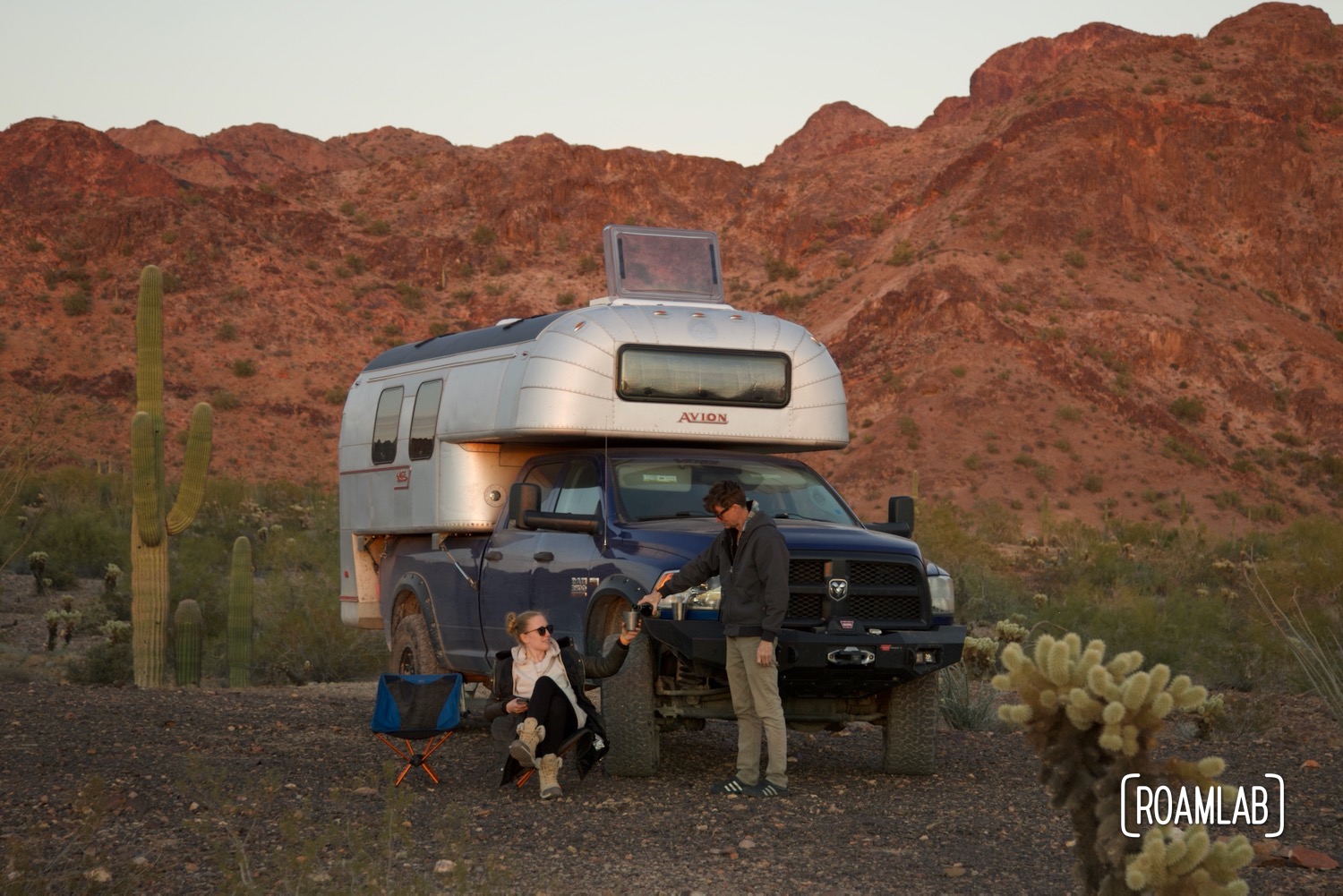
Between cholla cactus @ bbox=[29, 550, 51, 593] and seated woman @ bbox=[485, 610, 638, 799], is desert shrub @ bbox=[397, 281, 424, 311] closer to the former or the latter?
cholla cactus @ bbox=[29, 550, 51, 593]

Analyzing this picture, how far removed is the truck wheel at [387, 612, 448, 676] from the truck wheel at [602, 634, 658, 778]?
10.2ft

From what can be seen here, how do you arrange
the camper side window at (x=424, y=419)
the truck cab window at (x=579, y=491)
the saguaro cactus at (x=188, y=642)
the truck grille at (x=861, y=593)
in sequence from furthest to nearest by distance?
the saguaro cactus at (x=188, y=642) < the camper side window at (x=424, y=419) < the truck cab window at (x=579, y=491) < the truck grille at (x=861, y=593)

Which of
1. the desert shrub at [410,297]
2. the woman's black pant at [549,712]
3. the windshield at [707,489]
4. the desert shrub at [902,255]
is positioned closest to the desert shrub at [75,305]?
the desert shrub at [410,297]

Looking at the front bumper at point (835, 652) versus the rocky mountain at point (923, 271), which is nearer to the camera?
the front bumper at point (835, 652)

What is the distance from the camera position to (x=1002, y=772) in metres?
10.7

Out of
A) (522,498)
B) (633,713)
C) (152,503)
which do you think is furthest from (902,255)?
(633,713)

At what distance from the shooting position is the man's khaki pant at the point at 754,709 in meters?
9.37

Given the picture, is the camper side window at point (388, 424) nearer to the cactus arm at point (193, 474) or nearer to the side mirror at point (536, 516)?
the side mirror at point (536, 516)

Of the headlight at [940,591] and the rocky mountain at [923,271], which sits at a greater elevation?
the rocky mountain at [923,271]

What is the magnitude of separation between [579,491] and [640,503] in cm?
61

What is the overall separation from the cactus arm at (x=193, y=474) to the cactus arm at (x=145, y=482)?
303 millimetres

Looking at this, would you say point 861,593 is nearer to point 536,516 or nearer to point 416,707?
point 536,516

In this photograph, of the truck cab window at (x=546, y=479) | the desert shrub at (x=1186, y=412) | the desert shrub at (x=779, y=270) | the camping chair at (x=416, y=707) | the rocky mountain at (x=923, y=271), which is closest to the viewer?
the camping chair at (x=416, y=707)

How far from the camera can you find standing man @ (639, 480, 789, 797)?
9227 mm
